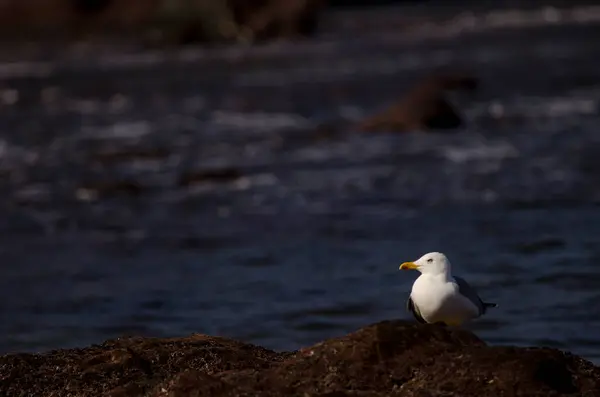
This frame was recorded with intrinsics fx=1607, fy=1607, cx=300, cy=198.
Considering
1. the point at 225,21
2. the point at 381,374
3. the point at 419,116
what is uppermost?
the point at 225,21

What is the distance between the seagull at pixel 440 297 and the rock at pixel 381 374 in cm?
67

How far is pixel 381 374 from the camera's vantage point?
6.48 meters

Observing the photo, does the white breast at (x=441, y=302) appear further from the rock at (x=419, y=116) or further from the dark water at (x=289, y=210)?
the rock at (x=419, y=116)

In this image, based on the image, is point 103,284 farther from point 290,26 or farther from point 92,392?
point 290,26

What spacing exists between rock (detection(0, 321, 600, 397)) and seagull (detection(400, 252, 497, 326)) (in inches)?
26.3

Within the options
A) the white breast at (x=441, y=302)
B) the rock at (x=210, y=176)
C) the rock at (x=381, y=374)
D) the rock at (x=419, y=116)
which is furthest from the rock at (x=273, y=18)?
the rock at (x=381, y=374)

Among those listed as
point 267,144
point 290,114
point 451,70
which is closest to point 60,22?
point 451,70

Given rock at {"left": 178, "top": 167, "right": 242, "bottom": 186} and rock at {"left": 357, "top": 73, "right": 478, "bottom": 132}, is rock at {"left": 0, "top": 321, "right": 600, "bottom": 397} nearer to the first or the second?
rock at {"left": 178, "top": 167, "right": 242, "bottom": 186}

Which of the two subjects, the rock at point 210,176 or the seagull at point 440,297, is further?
the rock at point 210,176

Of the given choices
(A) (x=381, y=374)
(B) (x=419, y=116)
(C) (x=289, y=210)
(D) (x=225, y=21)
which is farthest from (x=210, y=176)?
(D) (x=225, y=21)

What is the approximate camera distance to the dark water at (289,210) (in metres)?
12.1

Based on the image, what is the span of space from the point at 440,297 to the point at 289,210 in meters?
9.21

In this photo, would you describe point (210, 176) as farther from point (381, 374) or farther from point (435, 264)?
point (381, 374)

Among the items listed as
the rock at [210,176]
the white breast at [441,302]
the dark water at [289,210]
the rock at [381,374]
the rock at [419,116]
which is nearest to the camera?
the rock at [381,374]
